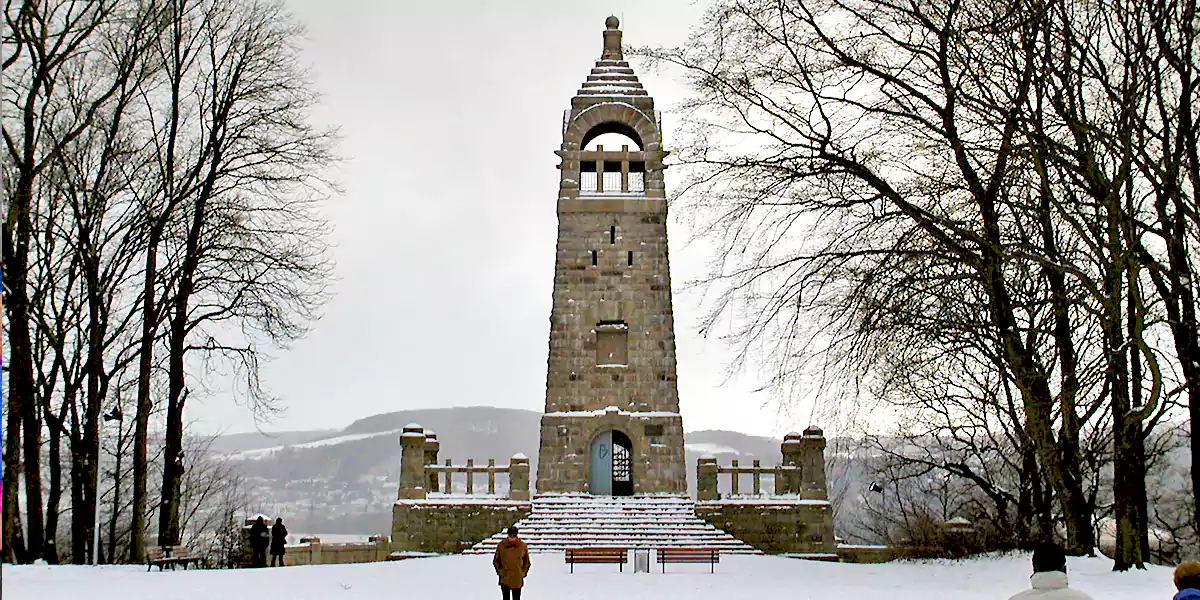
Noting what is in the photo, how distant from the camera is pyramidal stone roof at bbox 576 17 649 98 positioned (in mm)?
32344

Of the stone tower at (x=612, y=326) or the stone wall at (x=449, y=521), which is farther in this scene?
the stone tower at (x=612, y=326)

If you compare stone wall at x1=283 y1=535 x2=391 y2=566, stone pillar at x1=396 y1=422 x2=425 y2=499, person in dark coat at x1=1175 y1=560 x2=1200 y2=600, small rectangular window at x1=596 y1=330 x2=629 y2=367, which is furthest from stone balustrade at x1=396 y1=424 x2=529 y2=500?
person in dark coat at x1=1175 y1=560 x2=1200 y2=600

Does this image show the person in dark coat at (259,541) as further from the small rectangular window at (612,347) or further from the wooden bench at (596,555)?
the small rectangular window at (612,347)

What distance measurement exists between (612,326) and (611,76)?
7.60 meters

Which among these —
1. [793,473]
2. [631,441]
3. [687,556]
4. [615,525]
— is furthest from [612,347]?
[687,556]

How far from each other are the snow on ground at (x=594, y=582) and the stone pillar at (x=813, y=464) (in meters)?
8.08

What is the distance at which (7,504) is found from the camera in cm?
2050

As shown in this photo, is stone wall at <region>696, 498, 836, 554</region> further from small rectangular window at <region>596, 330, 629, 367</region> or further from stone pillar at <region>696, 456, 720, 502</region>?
small rectangular window at <region>596, 330, 629, 367</region>

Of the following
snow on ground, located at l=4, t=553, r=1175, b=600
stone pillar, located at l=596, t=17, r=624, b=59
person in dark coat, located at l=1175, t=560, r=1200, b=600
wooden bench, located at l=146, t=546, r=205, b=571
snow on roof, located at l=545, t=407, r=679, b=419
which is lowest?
snow on ground, located at l=4, t=553, r=1175, b=600

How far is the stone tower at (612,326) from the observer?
29.7 metres

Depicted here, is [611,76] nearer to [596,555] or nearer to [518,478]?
[518,478]

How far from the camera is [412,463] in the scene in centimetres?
2892

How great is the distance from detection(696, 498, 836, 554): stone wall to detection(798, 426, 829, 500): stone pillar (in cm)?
35

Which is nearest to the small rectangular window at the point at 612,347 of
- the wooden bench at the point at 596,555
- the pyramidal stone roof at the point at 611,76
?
the pyramidal stone roof at the point at 611,76
